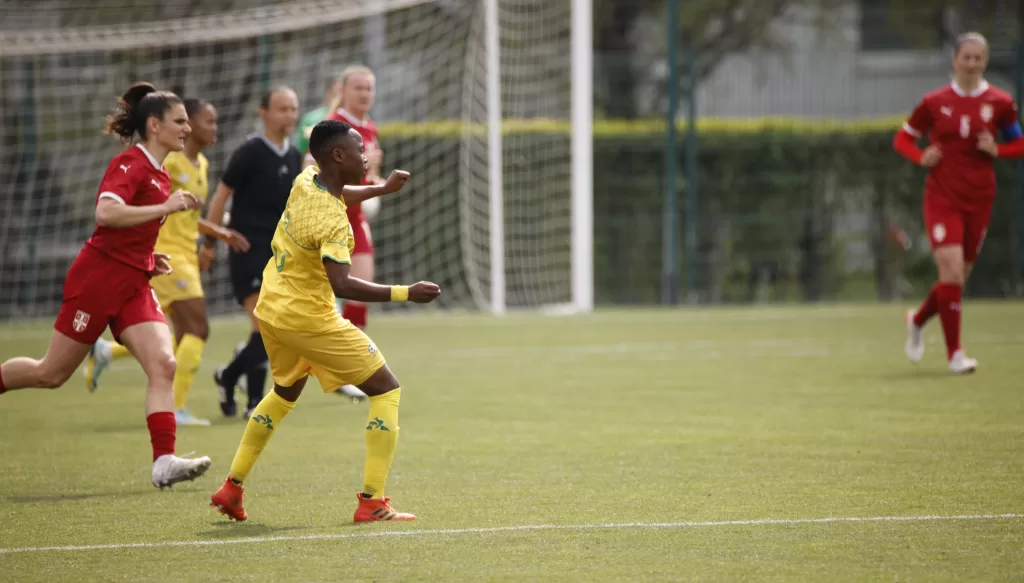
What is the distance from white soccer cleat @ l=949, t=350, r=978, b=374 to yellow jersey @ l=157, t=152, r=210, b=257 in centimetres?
591

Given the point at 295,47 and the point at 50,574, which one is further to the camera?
the point at 295,47

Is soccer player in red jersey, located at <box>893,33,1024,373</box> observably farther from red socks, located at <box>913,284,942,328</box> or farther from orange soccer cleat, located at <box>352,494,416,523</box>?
orange soccer cleat, located at <box>352,494,416,523</box>

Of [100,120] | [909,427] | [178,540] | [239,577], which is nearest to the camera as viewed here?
[239,577]

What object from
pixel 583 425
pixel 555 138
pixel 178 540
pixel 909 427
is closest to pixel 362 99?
pixel 583 425

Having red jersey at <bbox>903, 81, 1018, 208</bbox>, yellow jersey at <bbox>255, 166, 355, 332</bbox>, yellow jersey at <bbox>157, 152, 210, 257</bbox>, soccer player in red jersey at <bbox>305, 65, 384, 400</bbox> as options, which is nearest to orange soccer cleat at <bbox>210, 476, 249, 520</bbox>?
yellow jersey at <bbox>255, 166, 355, 332</bbox>

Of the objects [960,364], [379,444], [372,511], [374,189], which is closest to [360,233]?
[374,189]

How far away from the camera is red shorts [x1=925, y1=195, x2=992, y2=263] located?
36.1 feet

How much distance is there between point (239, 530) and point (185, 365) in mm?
3806

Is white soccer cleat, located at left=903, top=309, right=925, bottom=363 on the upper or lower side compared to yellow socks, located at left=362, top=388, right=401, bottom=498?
lower

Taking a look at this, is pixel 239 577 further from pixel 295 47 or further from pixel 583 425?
pixel 295 47

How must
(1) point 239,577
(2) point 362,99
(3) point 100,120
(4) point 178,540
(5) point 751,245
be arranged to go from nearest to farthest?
(1) point 239,577, (4) point 178,540, (2) point 362,99, (3) point 100,120, (5) point 751,245

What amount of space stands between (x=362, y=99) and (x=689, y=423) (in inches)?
137

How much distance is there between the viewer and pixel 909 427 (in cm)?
831

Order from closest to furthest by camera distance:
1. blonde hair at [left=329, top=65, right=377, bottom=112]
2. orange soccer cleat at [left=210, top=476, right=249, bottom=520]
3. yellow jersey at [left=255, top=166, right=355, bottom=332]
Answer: yellow jersey at [left=255, top=166, right=355, bottom=332] → orange soccer cleat at [left=210, top=476, right=249, bottom=520] → blonde hair at [left=329, top=65, right=377, bottom=112]
